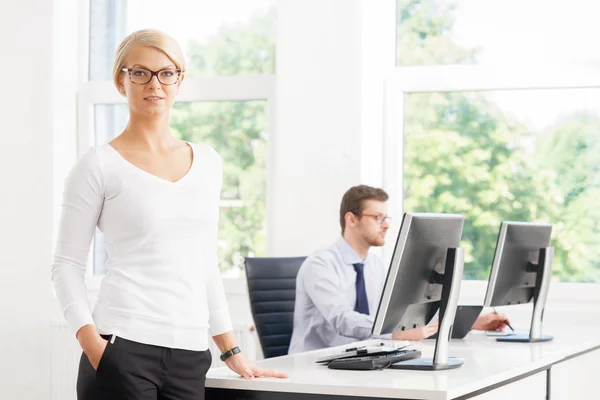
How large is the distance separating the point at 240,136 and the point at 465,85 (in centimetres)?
123

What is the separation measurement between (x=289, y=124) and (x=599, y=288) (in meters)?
1.69

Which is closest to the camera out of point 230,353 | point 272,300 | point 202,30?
point 230,353

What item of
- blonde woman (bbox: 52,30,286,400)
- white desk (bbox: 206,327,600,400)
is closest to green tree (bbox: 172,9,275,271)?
white desk (bbox: 206,327,600,400)

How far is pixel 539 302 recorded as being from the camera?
3.55 meters

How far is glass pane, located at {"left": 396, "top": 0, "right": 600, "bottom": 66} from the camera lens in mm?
4602

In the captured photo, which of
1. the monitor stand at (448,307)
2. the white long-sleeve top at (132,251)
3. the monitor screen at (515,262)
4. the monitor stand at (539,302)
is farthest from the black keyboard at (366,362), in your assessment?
the monitor stand at (539,302)

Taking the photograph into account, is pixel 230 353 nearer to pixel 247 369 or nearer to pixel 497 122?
pixel 247 369

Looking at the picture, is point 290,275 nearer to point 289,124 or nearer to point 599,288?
point 289,124

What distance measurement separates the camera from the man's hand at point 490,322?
148 inches

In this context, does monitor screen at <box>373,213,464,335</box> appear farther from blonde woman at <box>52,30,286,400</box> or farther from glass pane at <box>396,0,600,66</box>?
glass pane at <box>396,0,600,66</box>

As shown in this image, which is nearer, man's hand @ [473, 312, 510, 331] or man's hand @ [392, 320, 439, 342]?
man's hand @ [392, 320, 439, 342]

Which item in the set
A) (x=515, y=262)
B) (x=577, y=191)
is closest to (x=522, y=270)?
(x=515, y=262)

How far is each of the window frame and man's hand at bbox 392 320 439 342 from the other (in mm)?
1408

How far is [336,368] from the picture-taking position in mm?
2553
